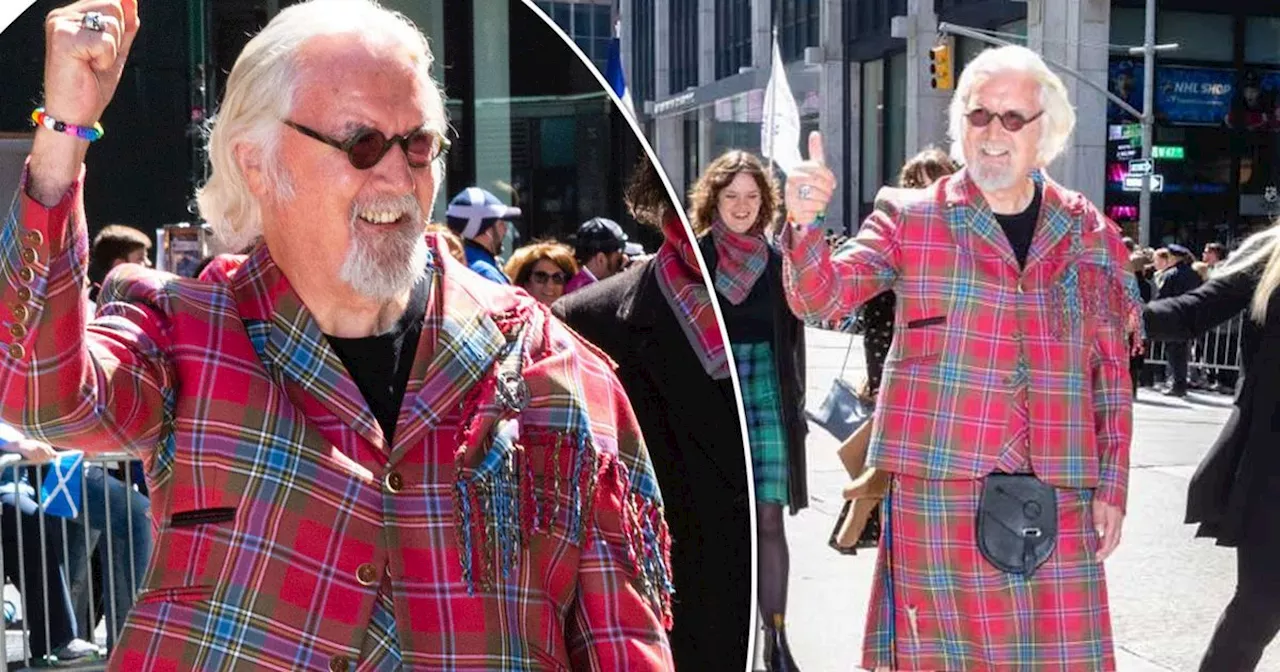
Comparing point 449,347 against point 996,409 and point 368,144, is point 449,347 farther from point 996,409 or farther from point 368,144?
point 996,409

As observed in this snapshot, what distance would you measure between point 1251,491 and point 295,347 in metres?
3.04

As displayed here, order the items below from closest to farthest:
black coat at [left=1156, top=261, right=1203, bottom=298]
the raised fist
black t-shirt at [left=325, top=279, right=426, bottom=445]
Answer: the raised fist < black t-shirt at [left=325, top=279, right=426, bottom=445] < black coat at [left=1156, top=261, right=1203, bottom=298]

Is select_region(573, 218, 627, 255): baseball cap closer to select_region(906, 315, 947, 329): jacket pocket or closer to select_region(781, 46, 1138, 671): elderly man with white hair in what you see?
select_region(781, 46, 1138, 671): elderly man with white hair

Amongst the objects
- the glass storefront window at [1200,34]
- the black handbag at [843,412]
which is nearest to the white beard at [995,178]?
the black handbag at [843,412]

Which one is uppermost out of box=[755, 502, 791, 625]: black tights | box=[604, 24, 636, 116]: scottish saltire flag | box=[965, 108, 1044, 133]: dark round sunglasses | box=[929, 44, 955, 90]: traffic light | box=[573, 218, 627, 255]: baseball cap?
box=[929, 44, 955, 90]: traffic light

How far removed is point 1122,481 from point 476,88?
232 centimetres

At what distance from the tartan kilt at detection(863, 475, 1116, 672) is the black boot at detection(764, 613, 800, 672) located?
121cm

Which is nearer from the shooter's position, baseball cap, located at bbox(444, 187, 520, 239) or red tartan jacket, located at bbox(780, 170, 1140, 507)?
baseball cap, located at bbox(444, 187, 520, 239)

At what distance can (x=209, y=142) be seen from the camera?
1.51 meters

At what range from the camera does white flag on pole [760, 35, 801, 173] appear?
3.77 metres

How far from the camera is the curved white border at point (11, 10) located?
4.94ft

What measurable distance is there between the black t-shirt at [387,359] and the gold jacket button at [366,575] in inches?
5.9

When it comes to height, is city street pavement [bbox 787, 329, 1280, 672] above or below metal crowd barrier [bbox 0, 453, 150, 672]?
below

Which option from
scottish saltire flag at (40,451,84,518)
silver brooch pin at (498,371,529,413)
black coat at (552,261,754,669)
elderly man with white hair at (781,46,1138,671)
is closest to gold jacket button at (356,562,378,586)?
silver brooch pin at (498,371,529,413)
